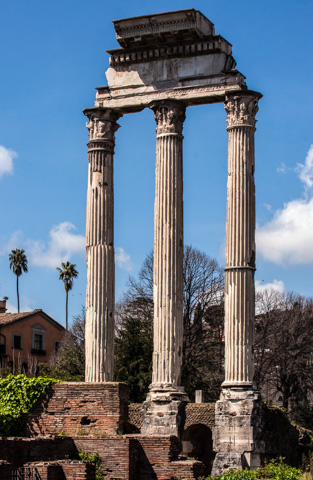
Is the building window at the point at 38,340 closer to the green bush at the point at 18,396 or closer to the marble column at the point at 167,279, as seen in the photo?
the marble column at the point at 167,279

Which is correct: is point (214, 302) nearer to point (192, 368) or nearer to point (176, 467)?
point (192, 368)

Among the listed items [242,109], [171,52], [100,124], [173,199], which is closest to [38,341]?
[100,124]

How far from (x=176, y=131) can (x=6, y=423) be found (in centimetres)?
1059

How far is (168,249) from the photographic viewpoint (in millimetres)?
30469

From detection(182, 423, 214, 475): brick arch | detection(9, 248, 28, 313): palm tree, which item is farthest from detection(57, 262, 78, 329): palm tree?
detection(182, 423, 214, 475): brick arch

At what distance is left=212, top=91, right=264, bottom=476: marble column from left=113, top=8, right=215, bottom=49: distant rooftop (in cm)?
250

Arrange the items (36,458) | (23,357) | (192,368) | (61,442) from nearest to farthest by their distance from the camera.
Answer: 1. (36,458)
2. (61,442)
3. (192,368)
4. (23,357)

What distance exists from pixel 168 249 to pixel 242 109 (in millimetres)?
4780

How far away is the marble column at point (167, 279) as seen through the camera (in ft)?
96.1

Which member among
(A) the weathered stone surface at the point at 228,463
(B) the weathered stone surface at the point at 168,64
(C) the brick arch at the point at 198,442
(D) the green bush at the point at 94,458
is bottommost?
(C) the brick arch at the point at 198,442

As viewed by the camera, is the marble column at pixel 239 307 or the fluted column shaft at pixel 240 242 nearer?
the marble column at pixel 239 307

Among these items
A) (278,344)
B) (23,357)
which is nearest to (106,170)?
(278,344)

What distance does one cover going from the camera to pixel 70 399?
88.2 ft

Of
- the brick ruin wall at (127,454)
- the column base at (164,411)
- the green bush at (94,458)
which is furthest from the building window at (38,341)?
the green bush at (94,458)
